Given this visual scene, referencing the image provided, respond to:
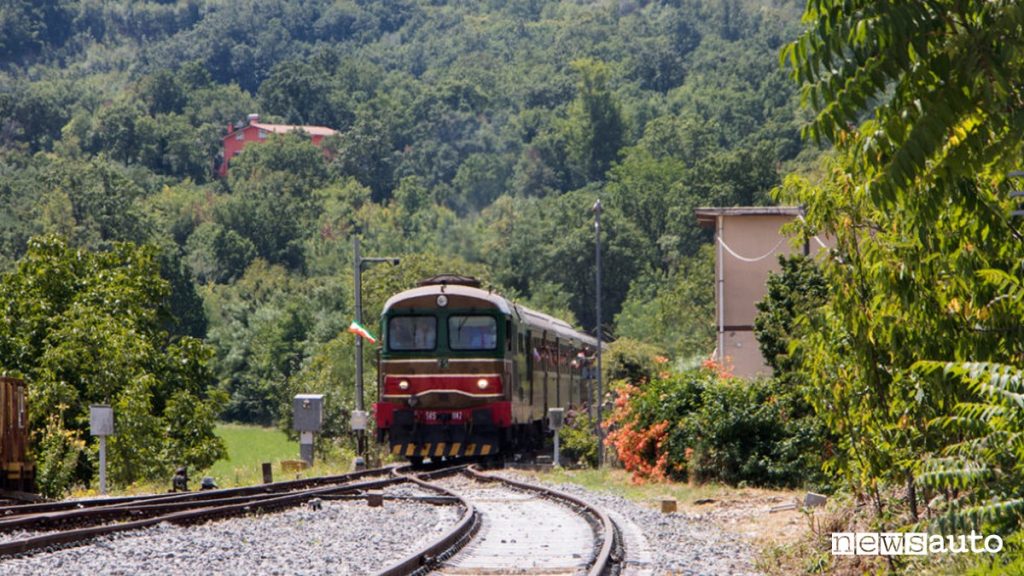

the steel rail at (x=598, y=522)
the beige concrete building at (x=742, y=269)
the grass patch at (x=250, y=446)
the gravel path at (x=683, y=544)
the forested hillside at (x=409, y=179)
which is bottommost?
the grass patch at (x=250, y=446)

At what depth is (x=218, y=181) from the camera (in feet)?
521

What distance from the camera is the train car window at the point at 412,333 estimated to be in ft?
93.0

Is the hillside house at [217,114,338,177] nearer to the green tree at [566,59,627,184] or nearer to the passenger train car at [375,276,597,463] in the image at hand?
the green tree at [566,59,627,184]

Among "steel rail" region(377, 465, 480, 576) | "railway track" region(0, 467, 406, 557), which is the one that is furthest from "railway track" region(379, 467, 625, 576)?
"railway track" region(0, 467, 406, 557)

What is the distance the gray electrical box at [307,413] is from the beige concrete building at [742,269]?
1246 cm

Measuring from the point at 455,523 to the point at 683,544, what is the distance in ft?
9.49

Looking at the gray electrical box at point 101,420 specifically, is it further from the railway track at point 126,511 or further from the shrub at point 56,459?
the shrub at point 56,459

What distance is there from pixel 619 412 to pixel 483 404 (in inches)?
99.6

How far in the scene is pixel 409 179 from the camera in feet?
490

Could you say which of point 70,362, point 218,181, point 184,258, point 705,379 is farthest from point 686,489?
point 218,181

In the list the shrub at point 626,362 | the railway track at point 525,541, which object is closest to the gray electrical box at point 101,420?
the railway track at point 525,541

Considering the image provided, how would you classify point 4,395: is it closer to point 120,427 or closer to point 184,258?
point 120,427

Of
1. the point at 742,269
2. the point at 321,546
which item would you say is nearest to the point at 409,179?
the point at 742,269

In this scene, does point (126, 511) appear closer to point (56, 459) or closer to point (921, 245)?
point (921, 245)
